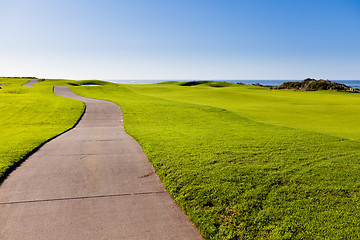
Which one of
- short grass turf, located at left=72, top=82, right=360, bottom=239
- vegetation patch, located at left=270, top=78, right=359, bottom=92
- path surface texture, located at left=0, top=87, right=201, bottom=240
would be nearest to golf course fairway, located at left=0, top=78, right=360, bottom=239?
short grass turf, located at left=72, top=82, right=360, bottom=239

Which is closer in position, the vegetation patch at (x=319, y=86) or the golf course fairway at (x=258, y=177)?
the golf course fairway at (x=258, y=177)

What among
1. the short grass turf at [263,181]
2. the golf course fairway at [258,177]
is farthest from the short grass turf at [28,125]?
the short grass turf at [263,181]

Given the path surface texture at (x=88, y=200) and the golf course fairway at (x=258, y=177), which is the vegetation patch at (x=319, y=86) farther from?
the path surface texture at (x=88, y=200)

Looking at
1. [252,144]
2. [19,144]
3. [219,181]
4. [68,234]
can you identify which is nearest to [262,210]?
[219,181]

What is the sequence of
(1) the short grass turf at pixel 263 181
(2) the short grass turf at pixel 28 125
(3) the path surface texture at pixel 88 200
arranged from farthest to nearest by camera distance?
(2) the short grass turf at pixel 28 125
(1) the short grass turf at pixel 263 181
(3) the path surface texture at pixel 88 200

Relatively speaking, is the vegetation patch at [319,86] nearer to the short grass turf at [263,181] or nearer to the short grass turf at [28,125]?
the short grass turf at [263,181]

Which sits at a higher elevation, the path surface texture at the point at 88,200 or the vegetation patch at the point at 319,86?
the vegetation patch at the point at 319,86

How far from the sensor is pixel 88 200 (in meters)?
6.22

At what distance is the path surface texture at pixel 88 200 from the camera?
496 cm

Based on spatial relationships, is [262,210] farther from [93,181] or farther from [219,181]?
[93,181]

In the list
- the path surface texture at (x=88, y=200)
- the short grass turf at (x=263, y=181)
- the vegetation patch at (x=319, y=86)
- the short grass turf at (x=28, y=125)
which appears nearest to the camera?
the path surface texture at (x=88, y=200)

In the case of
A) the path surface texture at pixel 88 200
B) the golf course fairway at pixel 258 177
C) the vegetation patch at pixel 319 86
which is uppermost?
the vegetation patch at pixel 319 86

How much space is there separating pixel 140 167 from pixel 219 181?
3.00m

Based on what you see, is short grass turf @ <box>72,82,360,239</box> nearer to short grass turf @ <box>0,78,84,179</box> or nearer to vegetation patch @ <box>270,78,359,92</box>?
short grass turf @ <box>0,78,84,179</box>
